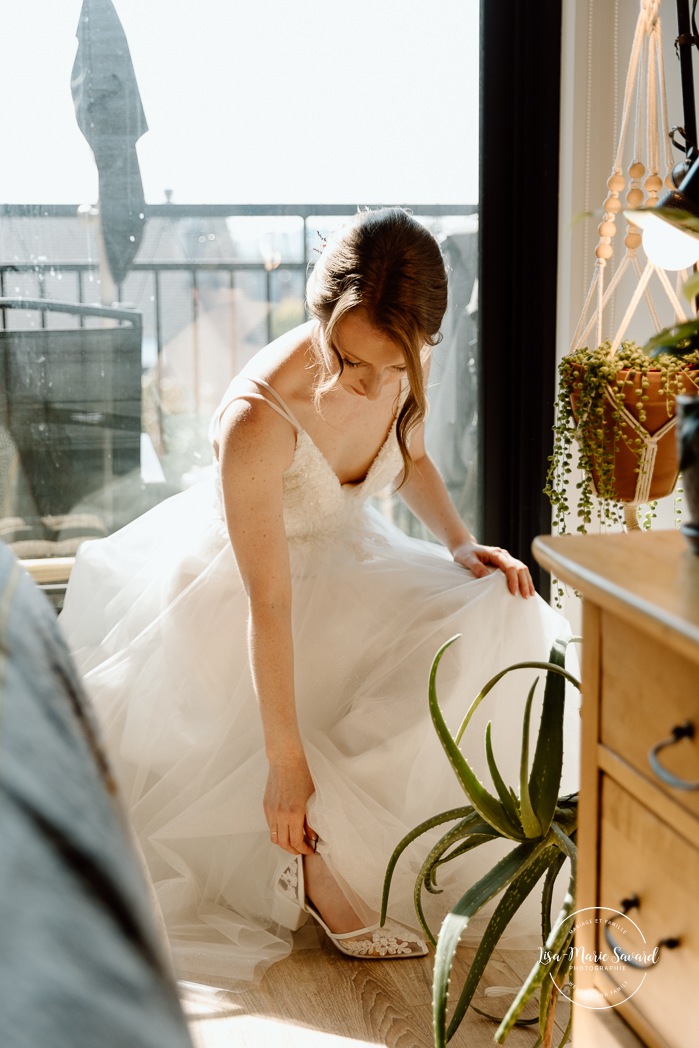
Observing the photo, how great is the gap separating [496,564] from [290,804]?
1.90 ft

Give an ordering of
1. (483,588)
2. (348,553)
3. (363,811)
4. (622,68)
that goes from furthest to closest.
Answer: (622,68) < (348,553) < (483,588) < (363,811)

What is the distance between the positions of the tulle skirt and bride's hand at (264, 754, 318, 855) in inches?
0.9

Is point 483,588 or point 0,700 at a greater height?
point 0,700

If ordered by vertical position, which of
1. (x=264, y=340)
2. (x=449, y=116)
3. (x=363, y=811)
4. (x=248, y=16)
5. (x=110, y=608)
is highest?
(x=248, y=16)

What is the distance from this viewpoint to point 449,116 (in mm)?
2258

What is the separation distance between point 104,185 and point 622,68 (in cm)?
109

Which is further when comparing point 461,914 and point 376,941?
point 376,941

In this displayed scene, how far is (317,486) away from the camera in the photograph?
182 centimetres

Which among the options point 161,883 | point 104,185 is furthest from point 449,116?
point 161,883

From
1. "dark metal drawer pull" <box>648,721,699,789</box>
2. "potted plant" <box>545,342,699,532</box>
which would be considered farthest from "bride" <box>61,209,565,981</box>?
"dark metal drawer pull" <box>648,721,699,789</box>

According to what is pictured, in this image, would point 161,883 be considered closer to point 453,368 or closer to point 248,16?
point 453,368

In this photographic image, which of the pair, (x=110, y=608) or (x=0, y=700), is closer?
(x=0, y=700)

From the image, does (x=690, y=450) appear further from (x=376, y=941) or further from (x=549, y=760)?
(x=376, y=941)

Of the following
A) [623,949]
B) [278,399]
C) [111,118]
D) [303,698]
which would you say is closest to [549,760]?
[623,949]
